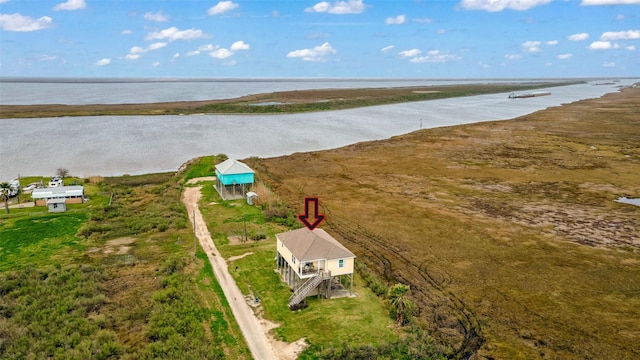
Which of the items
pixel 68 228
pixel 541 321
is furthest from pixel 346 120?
pixel 541 321

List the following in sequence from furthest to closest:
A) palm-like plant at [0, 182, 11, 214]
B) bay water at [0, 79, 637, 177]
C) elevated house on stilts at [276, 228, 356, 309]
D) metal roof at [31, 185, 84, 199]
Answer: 1. bay water at [0, 79, 637, 177]
2. metal roof at [31, 185, 84, 199]
3. palm-like plant at [0, 182, 11, 214]
4. elevated house on stilts at [276, 228, 356, 309]

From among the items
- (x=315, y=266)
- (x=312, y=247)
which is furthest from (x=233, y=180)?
(x=315, y=266)

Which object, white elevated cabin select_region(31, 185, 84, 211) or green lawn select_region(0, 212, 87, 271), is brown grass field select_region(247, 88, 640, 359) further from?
white elevated cabin select_region(31, 185, 84, 211)

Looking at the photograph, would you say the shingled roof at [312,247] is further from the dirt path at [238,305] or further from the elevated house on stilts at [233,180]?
the elevated house on stilts at [233,180]

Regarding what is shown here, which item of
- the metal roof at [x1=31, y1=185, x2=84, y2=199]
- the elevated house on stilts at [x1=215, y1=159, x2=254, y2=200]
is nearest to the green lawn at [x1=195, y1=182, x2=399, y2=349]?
the elevated house on stilts at [x1=215, y1=159, x2=254, y2=200]

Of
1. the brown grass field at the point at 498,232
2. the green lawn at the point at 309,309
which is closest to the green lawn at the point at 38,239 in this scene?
the green lawn at the point at 309,309

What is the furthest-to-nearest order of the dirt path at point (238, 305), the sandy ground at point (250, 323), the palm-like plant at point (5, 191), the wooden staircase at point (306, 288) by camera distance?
the palm-like plant at point (5, 191)
the wooden staircase at point (306, 288)
the dirt path at point (238, 305)
the sandy ground at point (250, 323)

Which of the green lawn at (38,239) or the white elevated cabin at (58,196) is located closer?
the green lawn at (38,239)

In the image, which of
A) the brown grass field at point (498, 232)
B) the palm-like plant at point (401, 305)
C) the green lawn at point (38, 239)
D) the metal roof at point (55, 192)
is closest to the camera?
the palm-like plant at point (401, 305)
